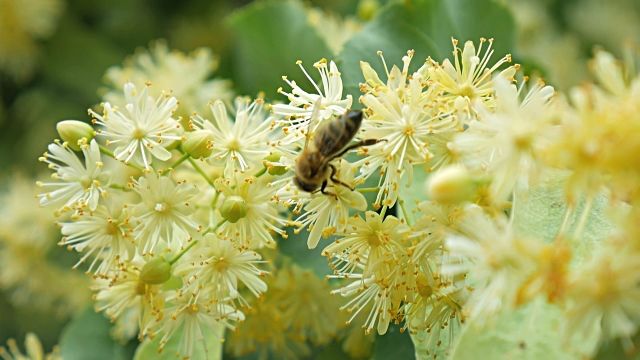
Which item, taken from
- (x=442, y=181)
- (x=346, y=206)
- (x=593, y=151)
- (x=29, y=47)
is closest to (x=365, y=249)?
(x=346, y=206)

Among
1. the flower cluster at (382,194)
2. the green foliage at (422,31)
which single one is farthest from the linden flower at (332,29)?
the flower cluster at (382,194)

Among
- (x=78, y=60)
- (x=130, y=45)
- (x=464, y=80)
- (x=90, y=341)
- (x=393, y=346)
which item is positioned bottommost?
(x=90, y=341)

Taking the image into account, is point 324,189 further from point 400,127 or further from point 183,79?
point 183,79

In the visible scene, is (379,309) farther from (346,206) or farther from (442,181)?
(442,181)

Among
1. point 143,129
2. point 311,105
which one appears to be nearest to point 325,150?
point 311,105

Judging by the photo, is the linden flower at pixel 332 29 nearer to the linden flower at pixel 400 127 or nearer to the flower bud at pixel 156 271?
the linden flower at pixel 400 127

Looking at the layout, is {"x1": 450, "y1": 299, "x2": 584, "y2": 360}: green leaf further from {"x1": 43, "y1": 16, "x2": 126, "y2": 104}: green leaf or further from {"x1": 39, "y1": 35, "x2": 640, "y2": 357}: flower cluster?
{"x1": 43, "y1": 16, "x2": 126, "y2": 104}: green leaf

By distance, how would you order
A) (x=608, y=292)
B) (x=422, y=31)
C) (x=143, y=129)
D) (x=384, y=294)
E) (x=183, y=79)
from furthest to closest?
(x=183, y=79), (x=422, y=31), (x=143, y=129), (x=384, y=294), (x=608, y=292)
